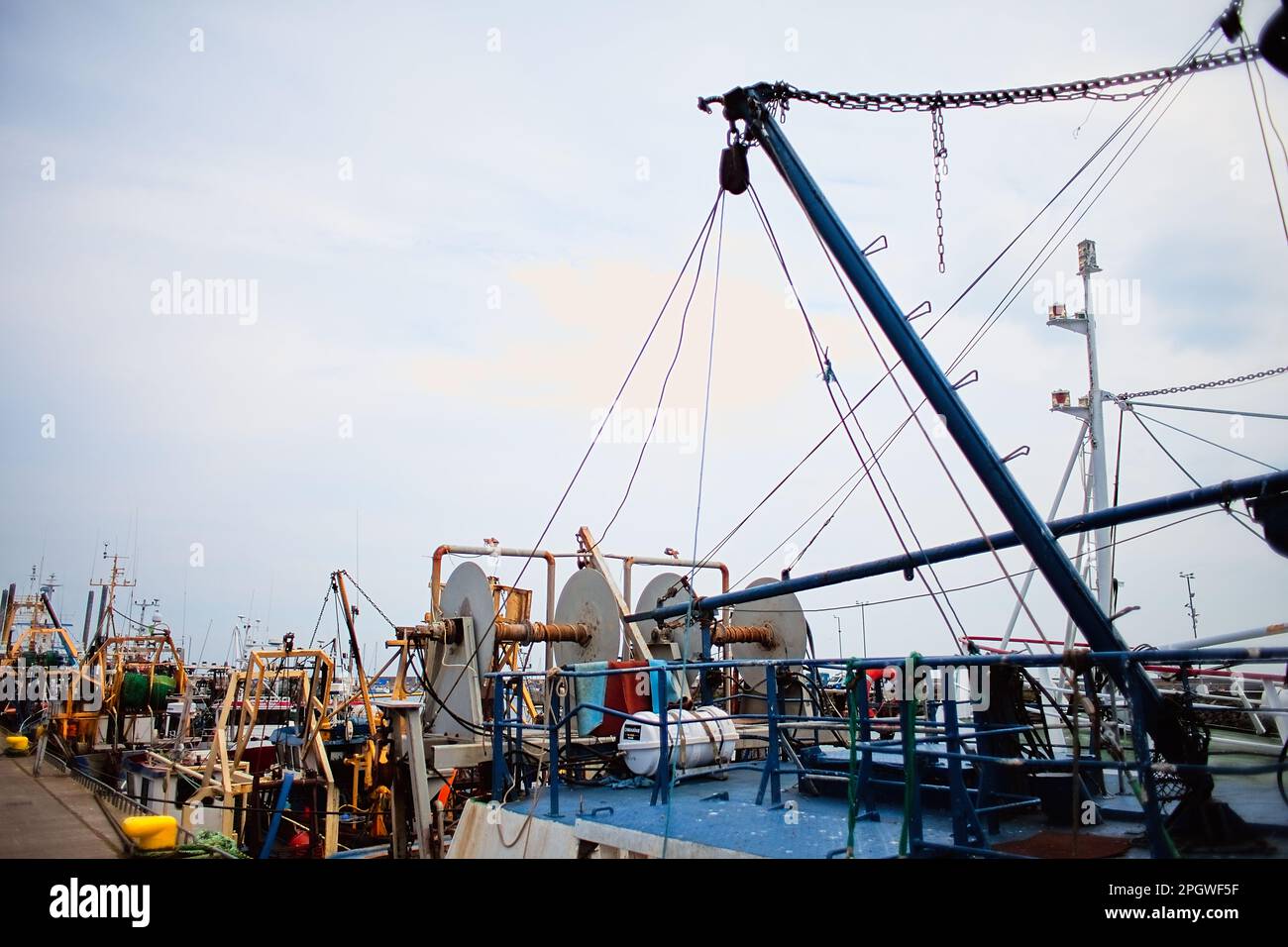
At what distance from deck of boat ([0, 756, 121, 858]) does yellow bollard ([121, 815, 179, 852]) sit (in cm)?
405

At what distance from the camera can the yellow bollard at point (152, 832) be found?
21.0ft

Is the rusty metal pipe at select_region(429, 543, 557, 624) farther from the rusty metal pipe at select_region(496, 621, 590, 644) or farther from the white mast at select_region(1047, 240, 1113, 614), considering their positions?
the white mast at select_region(1047, 240, 1113, 614)

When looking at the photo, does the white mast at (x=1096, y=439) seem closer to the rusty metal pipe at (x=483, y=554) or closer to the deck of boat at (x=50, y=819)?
the rusty metal pipe at (x=483, y=554)

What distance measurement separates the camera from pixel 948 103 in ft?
28.2

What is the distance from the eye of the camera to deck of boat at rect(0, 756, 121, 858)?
44.0 ft

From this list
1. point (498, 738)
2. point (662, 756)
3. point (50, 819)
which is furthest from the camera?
point (50, 819)

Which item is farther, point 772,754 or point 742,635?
point 742,635

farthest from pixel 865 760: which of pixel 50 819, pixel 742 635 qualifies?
pixel 50 819

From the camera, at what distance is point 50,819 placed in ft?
53.7

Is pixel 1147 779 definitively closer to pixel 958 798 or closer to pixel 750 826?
pixel 958 798

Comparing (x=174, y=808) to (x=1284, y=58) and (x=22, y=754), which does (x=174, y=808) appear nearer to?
(x=22, y=754)

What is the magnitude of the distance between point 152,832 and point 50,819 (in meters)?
13.0

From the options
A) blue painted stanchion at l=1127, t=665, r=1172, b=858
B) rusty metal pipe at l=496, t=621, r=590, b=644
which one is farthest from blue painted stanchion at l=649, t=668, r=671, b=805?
rusty metal pipe at l=496, t=621, r=590, b=644

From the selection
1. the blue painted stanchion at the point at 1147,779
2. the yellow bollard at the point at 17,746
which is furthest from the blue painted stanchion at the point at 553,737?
the yellow bollard at the point at 17,746
